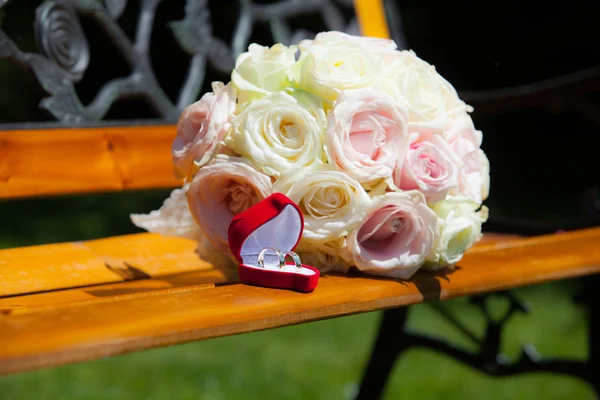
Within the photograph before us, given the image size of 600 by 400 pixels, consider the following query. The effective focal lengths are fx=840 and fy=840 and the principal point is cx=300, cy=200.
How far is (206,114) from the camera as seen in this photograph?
1.23m

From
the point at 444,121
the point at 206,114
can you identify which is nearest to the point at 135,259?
the point at 206,114

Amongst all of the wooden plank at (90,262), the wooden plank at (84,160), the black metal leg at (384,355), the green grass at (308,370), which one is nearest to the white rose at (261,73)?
the wooden plank at (90,262)

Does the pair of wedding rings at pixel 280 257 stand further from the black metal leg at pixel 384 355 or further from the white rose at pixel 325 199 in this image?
the black metal leg at pixel 384 355

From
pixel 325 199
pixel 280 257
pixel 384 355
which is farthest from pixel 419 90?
pixel 384 355

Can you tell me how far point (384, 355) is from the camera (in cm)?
221

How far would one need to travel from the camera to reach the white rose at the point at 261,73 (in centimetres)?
123

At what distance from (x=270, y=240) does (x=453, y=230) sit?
0.92 feet

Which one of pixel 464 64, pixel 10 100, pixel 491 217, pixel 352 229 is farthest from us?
pixel 464 64

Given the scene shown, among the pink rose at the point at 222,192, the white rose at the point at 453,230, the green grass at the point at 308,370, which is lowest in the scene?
the green grass at the point at 308,370

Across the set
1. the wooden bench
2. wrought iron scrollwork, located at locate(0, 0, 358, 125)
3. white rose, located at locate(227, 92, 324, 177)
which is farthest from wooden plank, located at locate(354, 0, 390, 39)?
white rose, located at locate(227, 92, 324, 177)

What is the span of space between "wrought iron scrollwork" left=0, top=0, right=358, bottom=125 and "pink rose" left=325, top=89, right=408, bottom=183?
84cm

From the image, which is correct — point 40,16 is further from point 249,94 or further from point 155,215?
point 249,94

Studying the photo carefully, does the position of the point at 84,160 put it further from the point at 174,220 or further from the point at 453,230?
the point at 453,230

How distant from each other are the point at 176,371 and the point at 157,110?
5.14 ft
